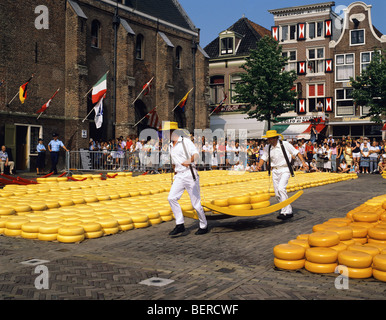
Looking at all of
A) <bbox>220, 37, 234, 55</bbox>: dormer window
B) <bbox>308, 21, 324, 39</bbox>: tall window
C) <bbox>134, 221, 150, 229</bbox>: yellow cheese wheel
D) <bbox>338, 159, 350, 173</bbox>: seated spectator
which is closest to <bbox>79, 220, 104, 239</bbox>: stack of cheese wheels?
<bbox>134, 221, 150, 229</bbox>: yellow cheese wheel

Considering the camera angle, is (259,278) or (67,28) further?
(67,28)

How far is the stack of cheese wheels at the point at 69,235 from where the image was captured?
7.17 meters

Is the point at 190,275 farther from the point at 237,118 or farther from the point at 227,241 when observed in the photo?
the point at 237,118

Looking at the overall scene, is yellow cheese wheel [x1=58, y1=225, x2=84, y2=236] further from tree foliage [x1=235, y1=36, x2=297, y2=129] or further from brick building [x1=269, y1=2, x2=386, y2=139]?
brick building [x1=269, y1=2, x2=386, y2=139]

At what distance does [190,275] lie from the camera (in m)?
5.26

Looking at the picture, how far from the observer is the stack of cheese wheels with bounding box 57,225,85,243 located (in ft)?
23.5

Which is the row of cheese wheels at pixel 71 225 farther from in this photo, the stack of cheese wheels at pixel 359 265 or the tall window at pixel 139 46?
the tall window at pixel 139 46

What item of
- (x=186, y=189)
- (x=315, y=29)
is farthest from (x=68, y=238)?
(x=315, y=29)

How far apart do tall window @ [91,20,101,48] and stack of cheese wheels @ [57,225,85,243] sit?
24.0 metres

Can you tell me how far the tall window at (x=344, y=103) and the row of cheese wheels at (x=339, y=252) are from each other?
1389 inches

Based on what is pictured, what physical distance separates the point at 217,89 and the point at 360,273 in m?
40.9
